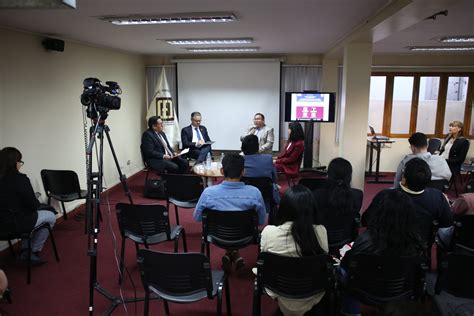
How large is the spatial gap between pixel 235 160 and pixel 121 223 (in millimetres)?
1120

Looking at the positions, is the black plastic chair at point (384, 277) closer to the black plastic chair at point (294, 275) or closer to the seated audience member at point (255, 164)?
the black plastic chair at point (294, 275)

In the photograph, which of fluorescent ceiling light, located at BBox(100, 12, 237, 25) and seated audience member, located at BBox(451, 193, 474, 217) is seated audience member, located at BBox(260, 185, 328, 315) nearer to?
seated audience member, located at BBox(451, 193, 474, 217)

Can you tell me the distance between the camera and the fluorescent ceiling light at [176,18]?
12.7 ft

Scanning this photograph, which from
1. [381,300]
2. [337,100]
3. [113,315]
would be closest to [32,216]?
[113,315]

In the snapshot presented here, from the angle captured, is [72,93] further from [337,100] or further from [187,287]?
[337,100]

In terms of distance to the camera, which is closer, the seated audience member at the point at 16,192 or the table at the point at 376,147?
the seated audience member at the point at 16,192

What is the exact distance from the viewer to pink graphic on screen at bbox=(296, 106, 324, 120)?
7.19 m

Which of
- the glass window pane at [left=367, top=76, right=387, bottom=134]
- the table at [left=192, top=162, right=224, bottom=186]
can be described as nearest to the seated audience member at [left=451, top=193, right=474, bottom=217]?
the table at [left=192, top=162, right=224, bottom=186]

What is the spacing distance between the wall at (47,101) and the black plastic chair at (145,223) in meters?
2.04

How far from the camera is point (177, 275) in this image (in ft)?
7.59

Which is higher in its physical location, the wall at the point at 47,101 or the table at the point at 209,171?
the wall at the point at 47,101

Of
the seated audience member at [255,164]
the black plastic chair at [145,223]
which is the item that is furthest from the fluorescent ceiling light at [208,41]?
the black plastic chair at [145,223]

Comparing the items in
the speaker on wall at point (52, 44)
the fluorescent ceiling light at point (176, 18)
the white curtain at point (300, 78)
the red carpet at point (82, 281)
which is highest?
the fluorescent ceiling light at point (176, 18)

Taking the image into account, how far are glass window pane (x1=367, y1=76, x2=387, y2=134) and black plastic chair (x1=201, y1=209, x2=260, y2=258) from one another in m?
5.79
